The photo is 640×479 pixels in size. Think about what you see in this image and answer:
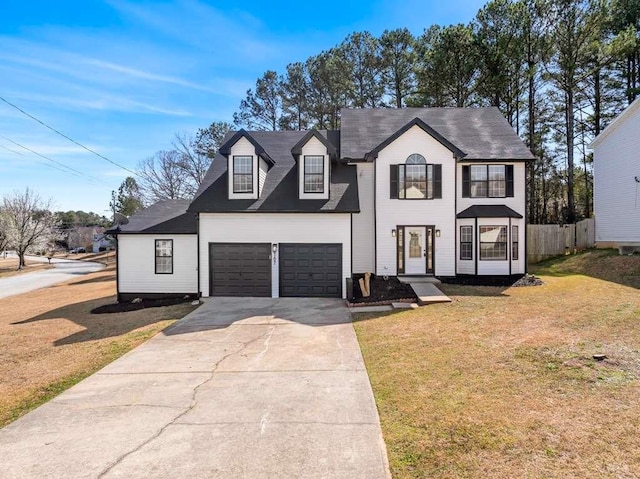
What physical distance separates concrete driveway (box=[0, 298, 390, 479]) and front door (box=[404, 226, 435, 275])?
29.2 ft

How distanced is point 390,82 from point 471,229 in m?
19.0

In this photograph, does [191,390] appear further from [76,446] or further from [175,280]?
[175,280]

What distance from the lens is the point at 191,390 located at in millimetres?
6086

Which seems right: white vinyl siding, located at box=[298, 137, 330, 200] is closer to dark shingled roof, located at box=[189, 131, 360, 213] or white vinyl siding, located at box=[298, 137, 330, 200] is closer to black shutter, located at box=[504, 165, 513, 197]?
dark shingled roof, located at box=[189, 131, 360, 213]

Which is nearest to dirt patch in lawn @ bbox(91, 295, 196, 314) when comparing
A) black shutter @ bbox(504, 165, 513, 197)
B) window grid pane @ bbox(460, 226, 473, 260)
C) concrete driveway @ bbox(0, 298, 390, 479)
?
concrete driveway @ bbox(0, 298, 390, 479)

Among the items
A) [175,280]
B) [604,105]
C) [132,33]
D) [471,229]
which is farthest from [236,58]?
[604,105]

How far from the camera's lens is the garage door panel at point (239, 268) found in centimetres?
1483

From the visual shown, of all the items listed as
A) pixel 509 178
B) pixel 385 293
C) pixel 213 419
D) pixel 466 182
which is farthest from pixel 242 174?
pixel 509 178

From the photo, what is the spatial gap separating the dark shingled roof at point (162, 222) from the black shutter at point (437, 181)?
36.2 feet

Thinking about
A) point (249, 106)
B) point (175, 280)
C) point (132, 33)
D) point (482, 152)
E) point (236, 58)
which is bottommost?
point (175, 280)

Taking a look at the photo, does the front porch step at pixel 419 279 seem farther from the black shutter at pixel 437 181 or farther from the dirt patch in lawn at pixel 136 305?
the dirt patch in lawn at pixel 136 305

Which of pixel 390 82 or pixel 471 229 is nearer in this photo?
pixel 471 229

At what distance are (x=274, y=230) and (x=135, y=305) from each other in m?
6.67

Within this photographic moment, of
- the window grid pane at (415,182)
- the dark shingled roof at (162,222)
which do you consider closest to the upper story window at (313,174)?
the window grid pane at (415,182)
